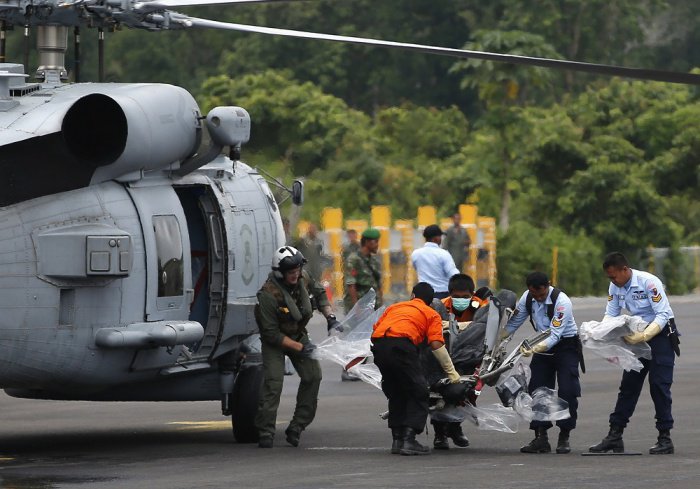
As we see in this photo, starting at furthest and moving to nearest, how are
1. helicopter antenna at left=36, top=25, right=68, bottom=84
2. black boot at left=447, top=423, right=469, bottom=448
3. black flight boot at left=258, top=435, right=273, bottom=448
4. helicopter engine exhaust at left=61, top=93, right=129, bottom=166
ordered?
1. black flight boot at left=258, top=435, right=273, bottom=448
2. black boot at left=447, top=423, right=469, bottom=448
3. helicopter antenna at left=36, top=25, right=68, bottom=84
4. helicopter engine exhaust at left=61, top=93, right=129, bottom=166

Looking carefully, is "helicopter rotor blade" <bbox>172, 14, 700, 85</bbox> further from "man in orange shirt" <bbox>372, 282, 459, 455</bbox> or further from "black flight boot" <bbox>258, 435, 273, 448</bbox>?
"black flight boot" <bbox>258, 435, 273, 448</bbox>

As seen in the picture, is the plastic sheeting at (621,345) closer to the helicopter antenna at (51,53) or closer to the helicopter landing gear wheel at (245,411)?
the helicopter landing gear wheel at (245,411)

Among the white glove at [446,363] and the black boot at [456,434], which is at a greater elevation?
the white glove at [446,363]

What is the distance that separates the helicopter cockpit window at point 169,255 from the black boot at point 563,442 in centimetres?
323

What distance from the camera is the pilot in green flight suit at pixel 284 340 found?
13914mm

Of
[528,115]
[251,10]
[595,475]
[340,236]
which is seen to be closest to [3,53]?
[595,475]

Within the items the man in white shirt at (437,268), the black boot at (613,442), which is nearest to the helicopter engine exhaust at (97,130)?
the black boot at (613,442)

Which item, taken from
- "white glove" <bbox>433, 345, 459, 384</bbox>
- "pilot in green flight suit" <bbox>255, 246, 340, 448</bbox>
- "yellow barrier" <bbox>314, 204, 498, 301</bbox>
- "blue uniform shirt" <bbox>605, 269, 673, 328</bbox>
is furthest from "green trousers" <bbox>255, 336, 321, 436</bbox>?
"yellow barrier" <bbox>314, 204, 498, 301</bbox>

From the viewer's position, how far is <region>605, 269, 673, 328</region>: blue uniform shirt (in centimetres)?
1312

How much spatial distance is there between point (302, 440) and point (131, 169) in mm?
2917

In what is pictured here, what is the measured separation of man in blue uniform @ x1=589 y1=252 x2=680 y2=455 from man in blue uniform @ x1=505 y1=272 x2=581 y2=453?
0.32 meters

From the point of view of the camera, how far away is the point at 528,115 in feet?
137

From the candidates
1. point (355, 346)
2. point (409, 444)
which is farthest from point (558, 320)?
point (355, 346)

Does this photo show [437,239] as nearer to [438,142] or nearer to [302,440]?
[302,440]
